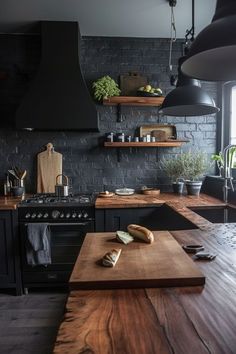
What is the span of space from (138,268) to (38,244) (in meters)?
1.80

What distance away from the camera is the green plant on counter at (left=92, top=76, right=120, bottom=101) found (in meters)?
3.14

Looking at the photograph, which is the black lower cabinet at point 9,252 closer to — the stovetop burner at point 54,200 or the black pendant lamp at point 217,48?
the stovetop burner at point 54,200

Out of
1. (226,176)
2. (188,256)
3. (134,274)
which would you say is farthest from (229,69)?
(226,176)

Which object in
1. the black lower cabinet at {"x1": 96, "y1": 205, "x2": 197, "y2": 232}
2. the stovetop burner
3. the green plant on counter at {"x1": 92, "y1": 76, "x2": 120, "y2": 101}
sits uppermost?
the green plant on counter at {"x1": 92, "y1": 76, "x2": 120, "y2": 101}

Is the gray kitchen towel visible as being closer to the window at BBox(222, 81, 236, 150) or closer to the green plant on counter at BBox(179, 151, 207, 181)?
the green plant on counter at BBox(179, 151, 207, 181)

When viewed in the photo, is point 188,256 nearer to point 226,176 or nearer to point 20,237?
point 226,176

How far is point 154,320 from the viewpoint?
2.46ft

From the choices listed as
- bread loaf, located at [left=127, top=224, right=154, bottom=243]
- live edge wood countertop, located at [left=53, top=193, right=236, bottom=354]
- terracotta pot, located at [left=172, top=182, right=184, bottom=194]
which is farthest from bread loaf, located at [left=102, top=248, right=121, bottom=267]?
terracotta pot, located at [left=172, top=182, right=184, bottom=194]

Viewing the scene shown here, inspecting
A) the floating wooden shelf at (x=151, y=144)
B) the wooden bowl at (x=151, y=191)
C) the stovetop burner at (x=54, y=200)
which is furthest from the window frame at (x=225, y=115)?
the stovetop burner at (x=54, y=200)

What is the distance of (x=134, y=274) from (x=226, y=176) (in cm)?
187

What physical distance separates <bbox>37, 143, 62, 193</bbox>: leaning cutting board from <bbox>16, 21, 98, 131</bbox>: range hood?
0.48 meters

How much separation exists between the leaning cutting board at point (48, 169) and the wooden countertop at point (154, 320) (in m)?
2.48

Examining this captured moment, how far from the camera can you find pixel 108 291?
926 millimetres

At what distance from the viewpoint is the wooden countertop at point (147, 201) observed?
265 centimetres
